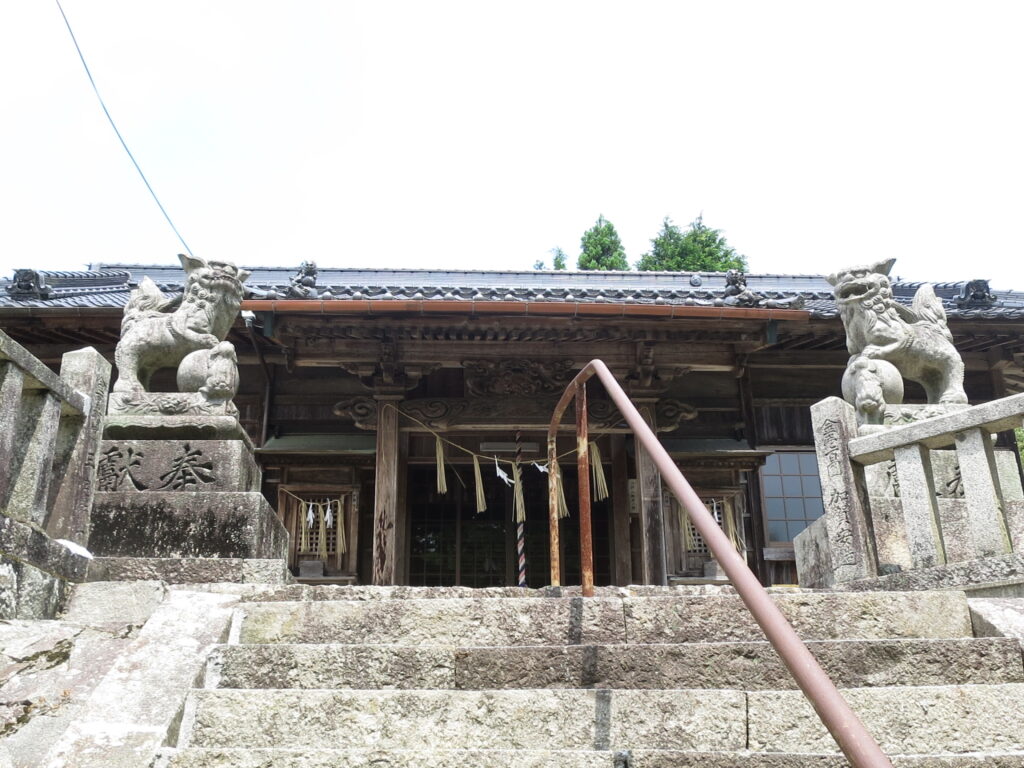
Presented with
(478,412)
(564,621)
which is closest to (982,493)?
(564,621)

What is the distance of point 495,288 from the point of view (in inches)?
508

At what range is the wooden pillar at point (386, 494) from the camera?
996 centimetres

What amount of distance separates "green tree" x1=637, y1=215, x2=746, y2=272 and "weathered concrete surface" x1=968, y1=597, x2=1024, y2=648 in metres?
19.7

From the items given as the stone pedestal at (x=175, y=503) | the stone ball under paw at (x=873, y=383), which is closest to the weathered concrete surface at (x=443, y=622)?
the stone pedestal at (x=175, y=503)

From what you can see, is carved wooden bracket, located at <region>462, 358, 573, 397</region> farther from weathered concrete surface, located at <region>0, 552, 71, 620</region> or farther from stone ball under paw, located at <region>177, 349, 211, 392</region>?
weathered concrete surface, located at <region>0, 552, 71, 620</region>

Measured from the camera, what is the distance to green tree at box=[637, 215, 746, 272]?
2367 centimetres

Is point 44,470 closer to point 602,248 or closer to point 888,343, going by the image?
point 888,343

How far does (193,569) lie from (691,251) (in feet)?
66.9

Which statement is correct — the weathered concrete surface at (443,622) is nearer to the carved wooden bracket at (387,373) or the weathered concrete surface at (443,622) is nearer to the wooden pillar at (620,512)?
the carved wooden bracket at (387,373)

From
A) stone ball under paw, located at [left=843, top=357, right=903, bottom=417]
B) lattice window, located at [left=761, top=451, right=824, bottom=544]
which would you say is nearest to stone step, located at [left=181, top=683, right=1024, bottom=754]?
stone ball under paw, located at [left=843, top=357, right=903, bottom=417]

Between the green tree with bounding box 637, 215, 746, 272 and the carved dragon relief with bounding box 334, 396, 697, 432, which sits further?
the green tree with bounding box 637, 215, 746, 272

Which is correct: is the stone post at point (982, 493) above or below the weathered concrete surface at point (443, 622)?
above

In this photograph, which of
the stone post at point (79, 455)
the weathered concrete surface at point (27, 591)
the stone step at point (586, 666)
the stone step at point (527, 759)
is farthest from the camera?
the stone post at point (79, 455)

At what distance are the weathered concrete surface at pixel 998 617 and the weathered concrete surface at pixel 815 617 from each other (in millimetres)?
62
